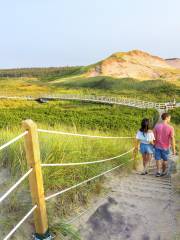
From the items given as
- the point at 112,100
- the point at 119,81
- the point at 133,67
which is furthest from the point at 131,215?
the point at 133,67

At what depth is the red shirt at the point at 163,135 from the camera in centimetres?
669

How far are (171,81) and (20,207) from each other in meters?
75.0

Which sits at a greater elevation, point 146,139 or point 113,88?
point 146,139

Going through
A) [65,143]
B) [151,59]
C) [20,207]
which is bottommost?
[20,207]

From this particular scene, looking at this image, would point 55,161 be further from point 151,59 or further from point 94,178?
point 151,59

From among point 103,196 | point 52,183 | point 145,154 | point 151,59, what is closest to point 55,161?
point 52,183

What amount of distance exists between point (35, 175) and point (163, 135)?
3906mm

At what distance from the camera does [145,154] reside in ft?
23.4

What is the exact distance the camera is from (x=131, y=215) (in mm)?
4746

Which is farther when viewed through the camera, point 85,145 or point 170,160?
point 170,160

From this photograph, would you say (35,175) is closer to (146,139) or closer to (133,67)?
(146,139)

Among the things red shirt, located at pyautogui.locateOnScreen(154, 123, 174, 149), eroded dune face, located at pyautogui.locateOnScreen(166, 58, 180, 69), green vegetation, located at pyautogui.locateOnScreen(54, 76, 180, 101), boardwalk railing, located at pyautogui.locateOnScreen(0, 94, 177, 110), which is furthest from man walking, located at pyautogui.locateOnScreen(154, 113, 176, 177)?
eroded dune face, located at pyautogui.locateOnScreen(166, 58, 180, 69)

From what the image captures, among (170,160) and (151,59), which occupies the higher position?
(151,59)

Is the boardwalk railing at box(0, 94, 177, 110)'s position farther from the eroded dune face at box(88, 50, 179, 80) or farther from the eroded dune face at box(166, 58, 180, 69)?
the eroded dune face at box(166, 58, 180, 69)
